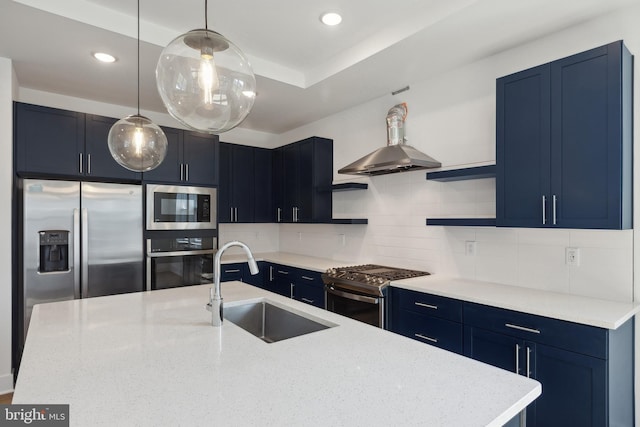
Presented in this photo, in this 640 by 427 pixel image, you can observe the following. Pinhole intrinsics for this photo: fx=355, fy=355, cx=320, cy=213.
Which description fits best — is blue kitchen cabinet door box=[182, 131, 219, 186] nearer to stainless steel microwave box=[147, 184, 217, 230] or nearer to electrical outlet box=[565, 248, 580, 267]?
stainless steel microwave box=[147, 184, 217, 230]

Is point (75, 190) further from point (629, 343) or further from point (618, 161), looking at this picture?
point (629, 343)

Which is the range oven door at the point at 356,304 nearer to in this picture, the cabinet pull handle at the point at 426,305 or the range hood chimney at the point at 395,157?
the cabinet pull handle at the point at 426,305

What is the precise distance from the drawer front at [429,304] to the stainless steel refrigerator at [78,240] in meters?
2.50

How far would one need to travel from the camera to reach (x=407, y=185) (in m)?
3.40

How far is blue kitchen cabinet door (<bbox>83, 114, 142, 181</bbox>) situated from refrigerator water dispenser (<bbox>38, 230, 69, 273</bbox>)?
0.60 metres

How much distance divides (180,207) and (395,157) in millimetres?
2281

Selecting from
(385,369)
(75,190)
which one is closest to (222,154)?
(75,190)

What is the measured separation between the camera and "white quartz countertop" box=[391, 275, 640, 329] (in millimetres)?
1824

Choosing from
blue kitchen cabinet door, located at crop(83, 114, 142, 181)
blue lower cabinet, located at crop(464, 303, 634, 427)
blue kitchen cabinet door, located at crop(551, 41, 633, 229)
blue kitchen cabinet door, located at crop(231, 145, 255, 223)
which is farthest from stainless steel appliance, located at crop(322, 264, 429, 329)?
blue kitchen cabinet door, located at crop(83, 114, 142, 181)

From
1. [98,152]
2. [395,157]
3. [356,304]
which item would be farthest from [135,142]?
[356,304]

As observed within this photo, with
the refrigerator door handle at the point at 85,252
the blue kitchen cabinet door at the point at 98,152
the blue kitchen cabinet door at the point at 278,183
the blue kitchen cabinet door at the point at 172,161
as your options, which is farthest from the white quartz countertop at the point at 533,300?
the blue kitchen cabinet door at the point at 98,152

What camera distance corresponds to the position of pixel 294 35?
2.73 metres

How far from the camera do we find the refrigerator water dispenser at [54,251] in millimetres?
3010

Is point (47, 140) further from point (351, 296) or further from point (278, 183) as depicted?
point (351, 296)
